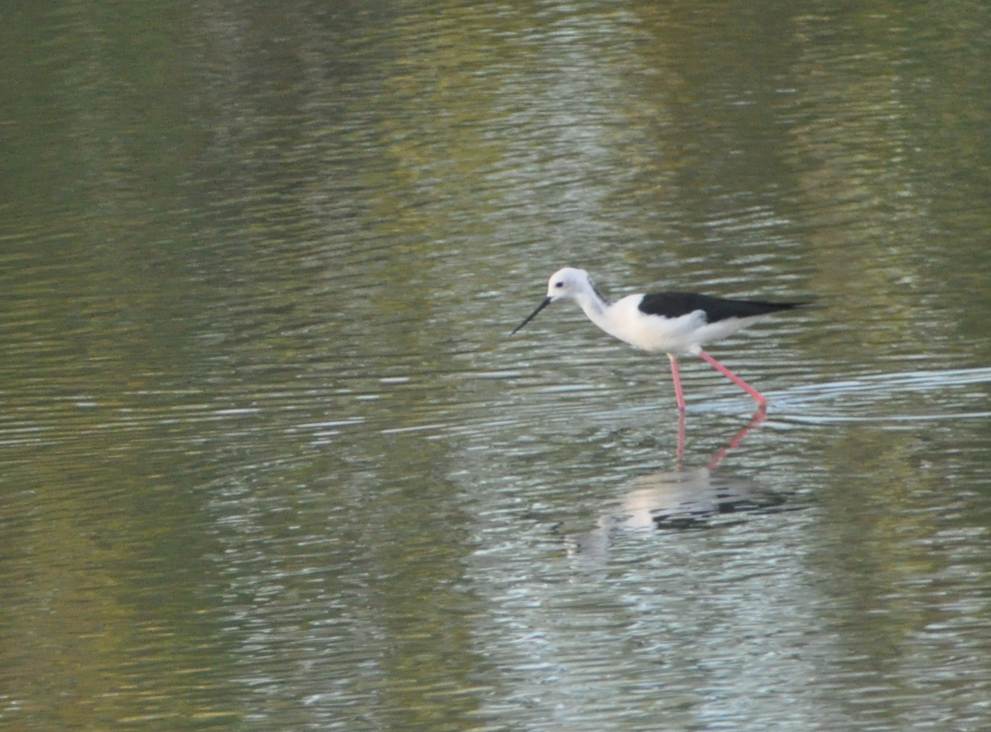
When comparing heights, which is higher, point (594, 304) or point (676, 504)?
point (594, 304)

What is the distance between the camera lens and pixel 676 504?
10.9m

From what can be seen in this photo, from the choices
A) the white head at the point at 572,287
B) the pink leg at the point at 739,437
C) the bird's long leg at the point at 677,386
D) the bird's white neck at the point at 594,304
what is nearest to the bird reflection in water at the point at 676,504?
the pink leg at the point at 739,437

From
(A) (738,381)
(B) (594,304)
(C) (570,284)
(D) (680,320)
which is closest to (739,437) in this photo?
(A) (738,381)

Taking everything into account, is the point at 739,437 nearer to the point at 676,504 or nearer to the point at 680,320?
the point at 680,320

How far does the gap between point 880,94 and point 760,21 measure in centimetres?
535

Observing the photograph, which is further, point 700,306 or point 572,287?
point 572,287

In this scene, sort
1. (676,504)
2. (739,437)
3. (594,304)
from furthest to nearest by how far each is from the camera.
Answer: (594,304) < (739,437) < (676,504)

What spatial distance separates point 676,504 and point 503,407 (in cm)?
Result: 221

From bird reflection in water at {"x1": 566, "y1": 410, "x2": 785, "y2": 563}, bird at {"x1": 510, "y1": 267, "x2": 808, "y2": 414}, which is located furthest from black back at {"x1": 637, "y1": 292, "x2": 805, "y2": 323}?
bird reflection in water at {"x1": 566, "y1": 410, "x2": 785, "y2": 563}

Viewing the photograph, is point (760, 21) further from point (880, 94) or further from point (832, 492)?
point (832, 492)

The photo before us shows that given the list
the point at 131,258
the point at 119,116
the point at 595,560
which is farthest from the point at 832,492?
the point at 119,116

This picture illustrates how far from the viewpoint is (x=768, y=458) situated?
11.5 m

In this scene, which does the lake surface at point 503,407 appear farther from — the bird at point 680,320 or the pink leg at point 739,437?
the bird at point 680,320

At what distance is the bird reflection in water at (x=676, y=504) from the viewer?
412 inches
